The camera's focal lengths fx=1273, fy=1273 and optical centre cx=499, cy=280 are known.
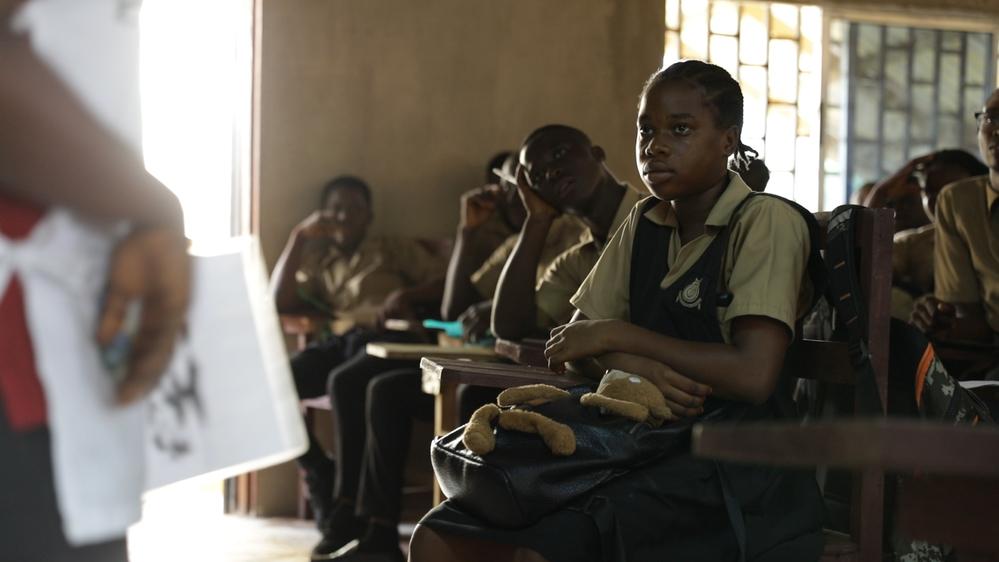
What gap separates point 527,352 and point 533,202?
2.69 ft

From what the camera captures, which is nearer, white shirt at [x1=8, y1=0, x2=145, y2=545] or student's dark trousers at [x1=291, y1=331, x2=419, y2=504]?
white shirt at [x1=8, y1=0, x2=145, y2=545]

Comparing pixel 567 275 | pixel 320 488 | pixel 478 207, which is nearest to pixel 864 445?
pixel 567 275

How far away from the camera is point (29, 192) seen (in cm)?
86

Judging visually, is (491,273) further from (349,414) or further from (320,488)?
(320,488)

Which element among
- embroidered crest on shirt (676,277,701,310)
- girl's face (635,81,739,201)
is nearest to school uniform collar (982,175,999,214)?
girl's face (635,81,739,201)

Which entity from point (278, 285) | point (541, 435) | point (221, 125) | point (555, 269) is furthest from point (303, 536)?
point (541, 435)

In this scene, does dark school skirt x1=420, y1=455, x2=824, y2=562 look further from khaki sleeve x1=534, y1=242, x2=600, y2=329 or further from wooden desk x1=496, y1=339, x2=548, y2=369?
khaki sleeve x1=534, y1=242, x2=600, y2=329

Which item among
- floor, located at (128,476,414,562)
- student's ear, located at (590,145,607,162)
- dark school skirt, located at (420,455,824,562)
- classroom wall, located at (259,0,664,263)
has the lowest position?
floor, located at (128,476,414,562)

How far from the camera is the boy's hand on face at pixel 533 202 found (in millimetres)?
3189

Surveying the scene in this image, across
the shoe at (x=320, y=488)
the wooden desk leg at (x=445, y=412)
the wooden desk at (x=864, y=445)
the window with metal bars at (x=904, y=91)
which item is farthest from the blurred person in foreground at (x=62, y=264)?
the window with metal bars at (x=904, y=91)

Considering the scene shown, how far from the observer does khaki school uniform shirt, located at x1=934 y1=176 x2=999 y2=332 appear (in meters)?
3.01

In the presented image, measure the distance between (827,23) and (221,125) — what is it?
2777 millimetres

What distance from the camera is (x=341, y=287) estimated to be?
4973mm

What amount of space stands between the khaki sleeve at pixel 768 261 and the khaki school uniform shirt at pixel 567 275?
1.05 meters
